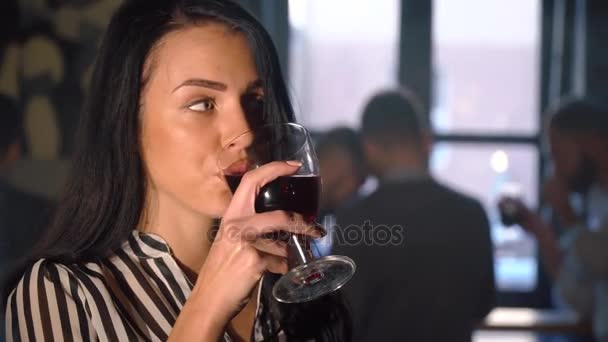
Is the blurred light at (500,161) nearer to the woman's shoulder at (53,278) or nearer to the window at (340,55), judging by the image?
the window at (340,55)

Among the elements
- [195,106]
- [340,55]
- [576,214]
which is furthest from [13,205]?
[576,214]

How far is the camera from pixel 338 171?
198 centimetres

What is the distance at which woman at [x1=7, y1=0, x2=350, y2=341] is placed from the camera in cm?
94

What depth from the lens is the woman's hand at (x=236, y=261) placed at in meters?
0.78

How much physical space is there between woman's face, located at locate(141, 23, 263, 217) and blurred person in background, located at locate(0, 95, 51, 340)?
3.08ft

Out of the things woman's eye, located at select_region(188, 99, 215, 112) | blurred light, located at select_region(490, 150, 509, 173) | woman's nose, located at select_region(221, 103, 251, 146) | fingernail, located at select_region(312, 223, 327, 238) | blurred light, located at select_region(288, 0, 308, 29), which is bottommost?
blurred light, located at select_region(490, 150, 509, 173)

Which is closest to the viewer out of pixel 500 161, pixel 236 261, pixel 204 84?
pixel 236 261

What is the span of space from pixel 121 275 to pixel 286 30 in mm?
1022

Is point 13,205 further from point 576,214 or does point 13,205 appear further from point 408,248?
point 576,214

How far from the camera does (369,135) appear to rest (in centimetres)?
202

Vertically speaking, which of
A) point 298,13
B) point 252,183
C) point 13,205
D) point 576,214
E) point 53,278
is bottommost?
point 576,214

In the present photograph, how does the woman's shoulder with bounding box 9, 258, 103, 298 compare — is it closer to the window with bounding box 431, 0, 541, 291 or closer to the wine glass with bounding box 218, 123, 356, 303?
the wine glass with bounding box 218, 123, 356, 303

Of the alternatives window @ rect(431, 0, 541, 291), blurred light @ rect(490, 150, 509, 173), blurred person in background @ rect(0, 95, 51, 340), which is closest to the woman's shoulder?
blurred person in background @ rect(0, 95, 51, 340)

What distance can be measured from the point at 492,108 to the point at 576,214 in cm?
42
